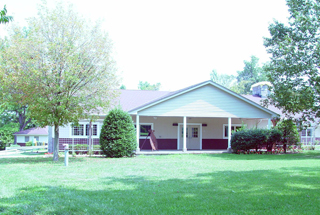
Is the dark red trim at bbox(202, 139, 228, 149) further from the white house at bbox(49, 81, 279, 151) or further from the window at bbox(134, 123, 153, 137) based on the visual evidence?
the window at bbox(134, 123, 153, 137)

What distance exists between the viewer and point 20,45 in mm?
14109

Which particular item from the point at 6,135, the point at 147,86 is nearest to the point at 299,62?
the point at 6,135

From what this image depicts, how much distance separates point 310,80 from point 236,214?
53.9ft

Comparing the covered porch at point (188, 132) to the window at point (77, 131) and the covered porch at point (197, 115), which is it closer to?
the covered porch at point (197, 115)

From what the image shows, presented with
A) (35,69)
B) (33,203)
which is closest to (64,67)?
(35,69)

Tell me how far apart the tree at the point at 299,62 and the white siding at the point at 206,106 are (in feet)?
7.37

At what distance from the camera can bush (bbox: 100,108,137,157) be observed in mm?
17391

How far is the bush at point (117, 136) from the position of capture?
685 inches

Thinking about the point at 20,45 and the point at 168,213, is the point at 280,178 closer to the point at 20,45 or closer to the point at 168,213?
the point at 168,213

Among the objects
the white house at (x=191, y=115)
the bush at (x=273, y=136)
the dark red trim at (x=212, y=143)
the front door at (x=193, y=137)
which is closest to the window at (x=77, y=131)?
the white house at (x=191, y=115)

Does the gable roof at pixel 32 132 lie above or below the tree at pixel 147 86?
below

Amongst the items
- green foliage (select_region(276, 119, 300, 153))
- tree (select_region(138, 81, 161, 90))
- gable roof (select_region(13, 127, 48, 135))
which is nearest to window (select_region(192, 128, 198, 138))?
green foliage (select_region(276, 119, 300, 153))

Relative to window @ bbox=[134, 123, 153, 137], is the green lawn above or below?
below

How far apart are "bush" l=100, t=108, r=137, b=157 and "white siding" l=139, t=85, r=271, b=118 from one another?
2.45 meters
